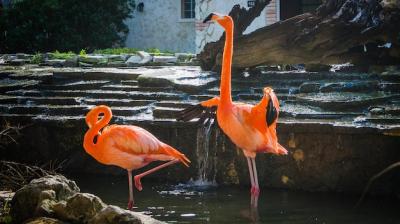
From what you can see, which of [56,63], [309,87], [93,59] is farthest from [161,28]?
[309,87]

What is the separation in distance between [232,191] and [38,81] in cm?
401

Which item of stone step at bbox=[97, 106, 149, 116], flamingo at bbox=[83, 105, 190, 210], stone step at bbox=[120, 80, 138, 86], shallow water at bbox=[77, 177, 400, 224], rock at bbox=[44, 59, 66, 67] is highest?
rock at bbox=[44, 59, 66, 67]

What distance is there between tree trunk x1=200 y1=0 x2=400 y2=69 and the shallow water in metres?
2.50

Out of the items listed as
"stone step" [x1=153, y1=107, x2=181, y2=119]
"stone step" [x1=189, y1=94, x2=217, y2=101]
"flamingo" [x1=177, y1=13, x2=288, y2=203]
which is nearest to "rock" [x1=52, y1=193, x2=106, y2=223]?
"flamingo" [x1=177, y1=13, x2=288, y2=203]

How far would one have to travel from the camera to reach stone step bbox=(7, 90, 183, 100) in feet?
31.1

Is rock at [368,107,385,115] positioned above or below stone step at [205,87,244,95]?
below

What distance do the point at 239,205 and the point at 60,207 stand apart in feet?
7.54

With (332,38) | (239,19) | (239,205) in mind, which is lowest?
(239,205)

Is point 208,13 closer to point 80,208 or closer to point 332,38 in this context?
point 332,38

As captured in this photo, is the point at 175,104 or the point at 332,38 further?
the point at 332,38

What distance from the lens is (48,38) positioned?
19922mm

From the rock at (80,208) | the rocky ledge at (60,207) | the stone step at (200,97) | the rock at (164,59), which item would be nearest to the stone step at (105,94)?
the stone step at (200,97)

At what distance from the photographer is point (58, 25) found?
19.8m

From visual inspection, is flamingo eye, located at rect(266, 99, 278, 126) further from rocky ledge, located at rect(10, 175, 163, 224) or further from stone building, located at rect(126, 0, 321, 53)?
stone building, located at rect(126, 0, 321, 53)
